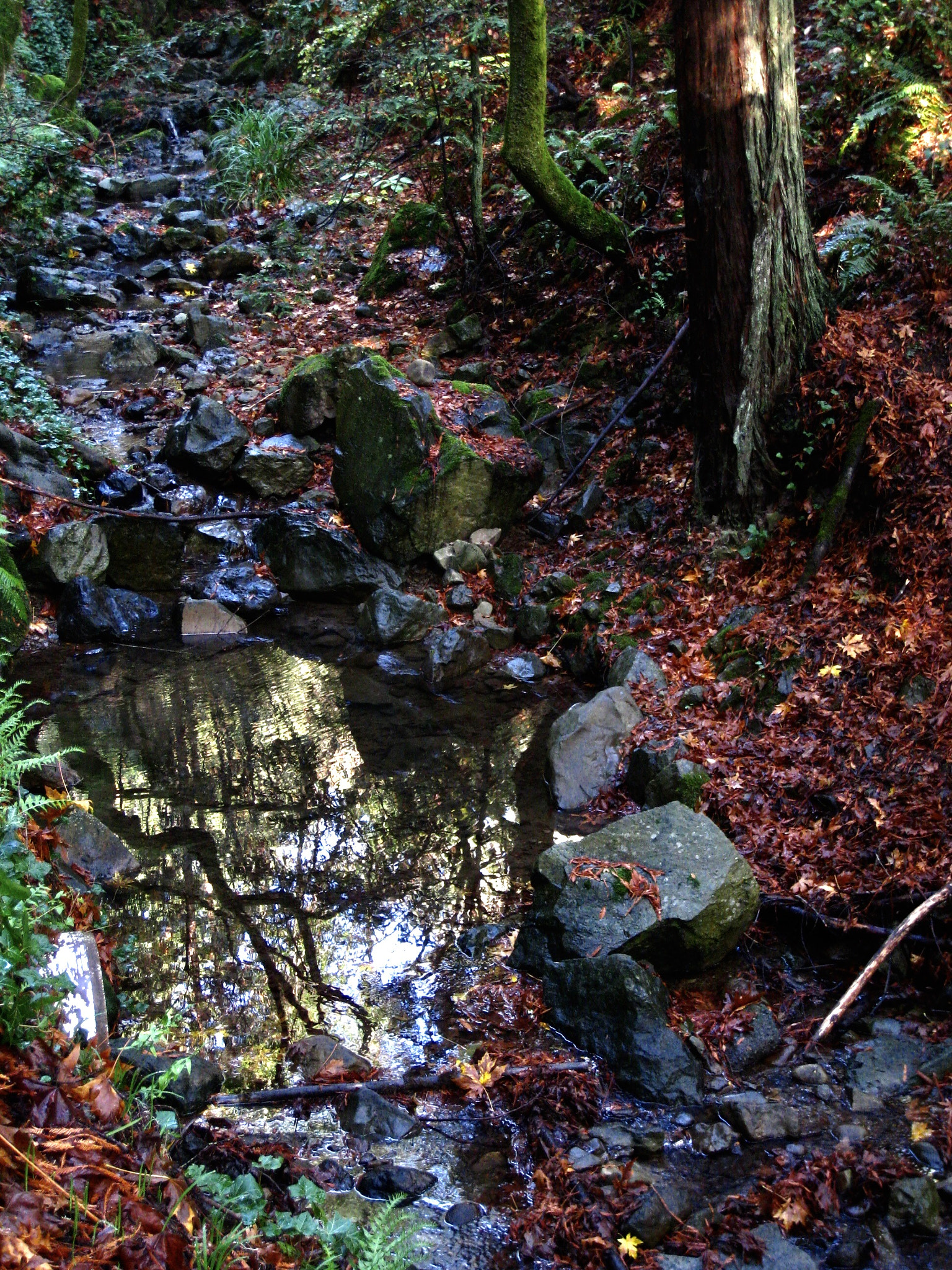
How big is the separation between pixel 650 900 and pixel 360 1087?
1.47m

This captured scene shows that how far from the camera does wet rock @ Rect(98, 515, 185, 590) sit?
8.65 meters

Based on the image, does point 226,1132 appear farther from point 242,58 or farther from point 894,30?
point 242,58

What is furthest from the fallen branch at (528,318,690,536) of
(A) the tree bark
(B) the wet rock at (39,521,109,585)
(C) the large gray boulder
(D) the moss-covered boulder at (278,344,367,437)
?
(C) the large gray boulder

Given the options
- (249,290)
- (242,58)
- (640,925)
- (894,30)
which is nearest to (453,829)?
(640,925)

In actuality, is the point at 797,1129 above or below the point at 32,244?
below

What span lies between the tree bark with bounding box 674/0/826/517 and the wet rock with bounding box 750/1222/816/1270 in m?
5.01

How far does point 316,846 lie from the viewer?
17.5 feet

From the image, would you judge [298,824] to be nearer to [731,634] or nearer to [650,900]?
[650,900]

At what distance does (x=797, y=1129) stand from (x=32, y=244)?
17.1 m

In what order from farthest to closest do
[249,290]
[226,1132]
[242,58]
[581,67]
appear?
[242,58] < [249,290] < [581,67] < [226,1132]

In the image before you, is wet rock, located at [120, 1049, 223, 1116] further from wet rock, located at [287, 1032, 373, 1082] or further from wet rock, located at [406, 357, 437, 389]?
wet rock, located at [406, 357, 437, 389]

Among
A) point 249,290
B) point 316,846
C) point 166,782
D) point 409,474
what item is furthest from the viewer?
point 249,290

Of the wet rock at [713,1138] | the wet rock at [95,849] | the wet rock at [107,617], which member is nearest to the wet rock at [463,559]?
the wet rock at [107,617]

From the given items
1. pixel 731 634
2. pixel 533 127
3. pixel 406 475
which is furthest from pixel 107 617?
pixel 533 127
